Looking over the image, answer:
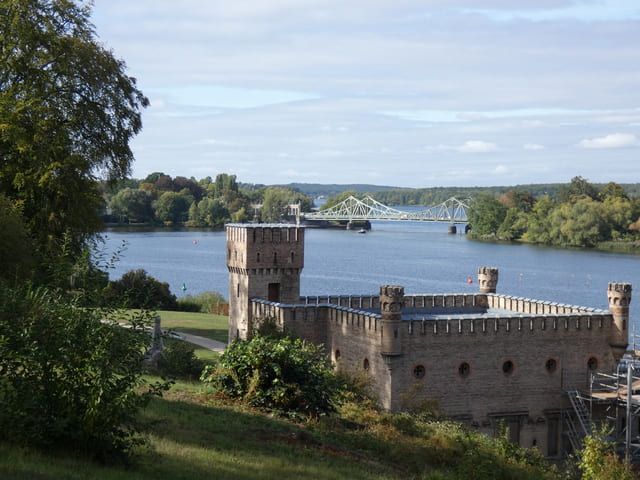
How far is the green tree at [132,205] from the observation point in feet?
466

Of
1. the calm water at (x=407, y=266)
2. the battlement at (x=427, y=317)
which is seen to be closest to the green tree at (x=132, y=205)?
the calm water at (x=407, y=266)

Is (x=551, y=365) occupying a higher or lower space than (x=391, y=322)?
lower

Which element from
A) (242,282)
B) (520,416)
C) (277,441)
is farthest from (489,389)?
(277,441)

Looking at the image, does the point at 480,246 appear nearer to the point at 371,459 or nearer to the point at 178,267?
the point at 178,267

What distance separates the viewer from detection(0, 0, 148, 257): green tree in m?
31.1

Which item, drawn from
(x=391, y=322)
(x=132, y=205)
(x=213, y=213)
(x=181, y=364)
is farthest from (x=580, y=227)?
(x=181, y=364)

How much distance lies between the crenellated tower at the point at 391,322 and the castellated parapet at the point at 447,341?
37 mm

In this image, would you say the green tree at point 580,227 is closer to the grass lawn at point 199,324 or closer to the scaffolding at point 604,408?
the grass lawn at point 199,324

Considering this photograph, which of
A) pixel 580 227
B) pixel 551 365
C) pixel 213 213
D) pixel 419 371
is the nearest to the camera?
pixel 419 371

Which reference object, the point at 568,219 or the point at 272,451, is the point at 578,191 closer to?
the point at 568,219

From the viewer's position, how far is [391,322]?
1205 inches

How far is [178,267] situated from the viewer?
93250 millimetres

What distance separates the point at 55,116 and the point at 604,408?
24.9 m

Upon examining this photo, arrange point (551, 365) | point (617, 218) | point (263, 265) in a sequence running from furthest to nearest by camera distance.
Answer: point (617, 218)
point (263, 265)
point (551, 365)
